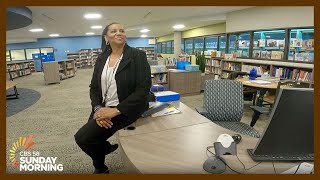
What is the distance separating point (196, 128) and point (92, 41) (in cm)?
1830

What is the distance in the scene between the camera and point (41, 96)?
294 inches

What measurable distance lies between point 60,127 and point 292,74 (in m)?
5.64

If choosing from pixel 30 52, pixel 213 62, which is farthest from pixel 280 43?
pixel 30 52

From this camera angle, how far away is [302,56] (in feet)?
17.2

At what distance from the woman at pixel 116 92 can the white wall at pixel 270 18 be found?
4.62 meters

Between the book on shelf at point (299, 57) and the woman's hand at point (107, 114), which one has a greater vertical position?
the book on shelf at point (299, 57)

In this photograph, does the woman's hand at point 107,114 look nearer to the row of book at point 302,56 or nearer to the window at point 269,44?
the row of book at point 302,56

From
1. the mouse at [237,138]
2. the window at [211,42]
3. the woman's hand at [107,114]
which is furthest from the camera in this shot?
the window at [211,42]

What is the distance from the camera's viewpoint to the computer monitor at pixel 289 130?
109cm

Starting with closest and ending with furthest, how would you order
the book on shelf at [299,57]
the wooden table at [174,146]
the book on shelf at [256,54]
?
1. the wooden table at [174,146]
2. the book on shelf at [299,57]
3. the book on shelf at [256,54]

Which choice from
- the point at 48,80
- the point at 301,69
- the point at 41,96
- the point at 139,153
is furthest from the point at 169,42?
the point at 139,153

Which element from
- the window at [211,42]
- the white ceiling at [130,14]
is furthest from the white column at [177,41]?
the white ceiling at [130,14]

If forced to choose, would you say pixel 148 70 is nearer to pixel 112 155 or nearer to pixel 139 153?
pixel 139 153

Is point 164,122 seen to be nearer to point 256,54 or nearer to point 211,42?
point 256,54
